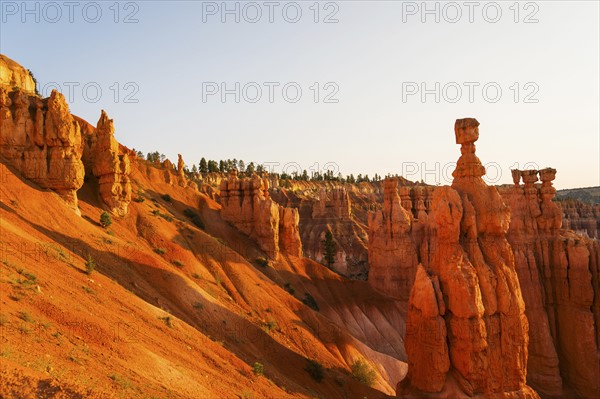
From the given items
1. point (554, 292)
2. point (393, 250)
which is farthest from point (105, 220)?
point (554, 292)

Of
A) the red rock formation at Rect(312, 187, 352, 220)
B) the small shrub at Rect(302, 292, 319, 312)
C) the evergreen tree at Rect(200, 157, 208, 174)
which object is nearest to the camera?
the small shrub at Rect(302, 292, 319, 312)

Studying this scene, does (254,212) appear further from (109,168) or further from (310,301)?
(109,168)

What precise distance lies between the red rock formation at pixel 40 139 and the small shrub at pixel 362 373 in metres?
24.8

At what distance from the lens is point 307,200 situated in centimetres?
11669

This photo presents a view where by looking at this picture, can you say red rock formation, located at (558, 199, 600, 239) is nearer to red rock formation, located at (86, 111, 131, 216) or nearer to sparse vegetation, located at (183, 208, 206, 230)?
sparse vegetation, located at (183, 208, 206, 230)

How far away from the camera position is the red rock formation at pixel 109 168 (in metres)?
34.8

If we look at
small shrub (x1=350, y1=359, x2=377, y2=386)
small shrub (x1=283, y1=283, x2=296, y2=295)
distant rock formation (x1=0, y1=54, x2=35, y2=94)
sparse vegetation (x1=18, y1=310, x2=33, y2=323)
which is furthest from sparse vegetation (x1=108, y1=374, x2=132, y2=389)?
small shrub (x1=283, y1=283, x2=296, y2=295)

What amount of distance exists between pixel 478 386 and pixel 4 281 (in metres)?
22.7

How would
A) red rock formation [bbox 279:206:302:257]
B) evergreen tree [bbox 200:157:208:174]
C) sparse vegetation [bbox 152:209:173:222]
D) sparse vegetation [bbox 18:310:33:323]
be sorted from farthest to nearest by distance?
1. evergreen tree [bbox 200:157:208:174]
2. red rock formation [bbox 279:206:302:257]
3. sparse vegetation [bbox 152:209:173:222]
4. sparse vegetation [bbox 18:310:33:323]

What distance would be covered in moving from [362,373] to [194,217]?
2924 cm

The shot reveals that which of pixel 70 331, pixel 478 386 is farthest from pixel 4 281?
pixel 478 386

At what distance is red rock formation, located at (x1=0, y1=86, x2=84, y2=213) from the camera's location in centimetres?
2873

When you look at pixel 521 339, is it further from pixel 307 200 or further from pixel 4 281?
pixel 307 200

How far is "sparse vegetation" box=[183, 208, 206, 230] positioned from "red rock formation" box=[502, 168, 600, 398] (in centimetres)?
3429
